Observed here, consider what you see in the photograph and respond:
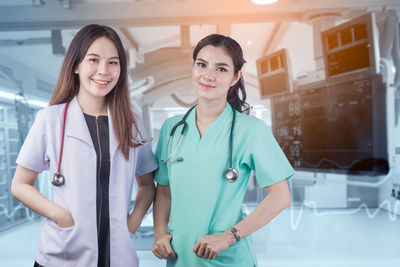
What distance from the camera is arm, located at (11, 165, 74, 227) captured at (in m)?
0.99

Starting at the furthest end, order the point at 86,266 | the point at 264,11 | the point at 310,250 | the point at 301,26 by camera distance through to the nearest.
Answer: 1. the point at 301,26
2. the point at 310,250
3. the point at 264,11
4. the point at 86,266

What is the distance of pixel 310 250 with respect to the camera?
3002 millimetres

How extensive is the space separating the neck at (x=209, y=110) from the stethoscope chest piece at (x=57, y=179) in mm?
484

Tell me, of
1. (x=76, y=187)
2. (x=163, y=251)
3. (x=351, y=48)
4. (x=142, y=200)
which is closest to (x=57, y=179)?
(x=76, y=187)

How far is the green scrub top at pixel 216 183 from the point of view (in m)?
1.07

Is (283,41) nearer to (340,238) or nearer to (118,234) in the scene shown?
(340,238)

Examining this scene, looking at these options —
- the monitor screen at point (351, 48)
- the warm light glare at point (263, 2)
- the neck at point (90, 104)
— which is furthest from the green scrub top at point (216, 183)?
the monitor screen at point (351, 48)

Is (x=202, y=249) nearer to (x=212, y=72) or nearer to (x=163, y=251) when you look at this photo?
(x=163, y=251)

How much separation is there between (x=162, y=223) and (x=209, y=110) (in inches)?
16.4

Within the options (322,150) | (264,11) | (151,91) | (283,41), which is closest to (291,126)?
(322,150)

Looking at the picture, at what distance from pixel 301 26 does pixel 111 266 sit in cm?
390

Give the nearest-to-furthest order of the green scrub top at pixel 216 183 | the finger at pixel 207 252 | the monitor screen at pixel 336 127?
the finger at pixel 207 252
the green scrub top at pixel 216 183
the monitor screen at pixel 336 127

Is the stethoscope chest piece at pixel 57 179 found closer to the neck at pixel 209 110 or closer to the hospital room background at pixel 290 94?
the neck at pixel 209 110

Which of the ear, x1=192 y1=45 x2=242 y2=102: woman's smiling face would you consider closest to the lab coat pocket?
x1=192 y1=45 x2=242 y2=102: woman's smiling face
